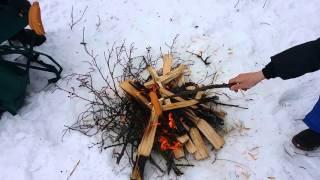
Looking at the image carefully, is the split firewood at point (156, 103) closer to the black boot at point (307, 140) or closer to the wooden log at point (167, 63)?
the wooden log at point (167, 63)

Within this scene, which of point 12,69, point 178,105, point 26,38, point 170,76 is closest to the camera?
point 178,105

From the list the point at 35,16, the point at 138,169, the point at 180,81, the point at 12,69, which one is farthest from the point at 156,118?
the point at 12,69

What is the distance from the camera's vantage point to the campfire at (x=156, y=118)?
122 inches

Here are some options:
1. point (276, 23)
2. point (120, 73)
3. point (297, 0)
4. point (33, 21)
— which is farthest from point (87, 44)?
point (297, 0)

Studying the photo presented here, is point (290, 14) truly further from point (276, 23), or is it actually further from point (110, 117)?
point (110, 117)

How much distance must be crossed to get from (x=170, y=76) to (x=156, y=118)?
551 mm

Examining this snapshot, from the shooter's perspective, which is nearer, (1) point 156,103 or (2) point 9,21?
(1) point 156,103

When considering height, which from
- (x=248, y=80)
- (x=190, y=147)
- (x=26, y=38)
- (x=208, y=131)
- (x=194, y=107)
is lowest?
(x=190, y=147)

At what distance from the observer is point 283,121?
323cm

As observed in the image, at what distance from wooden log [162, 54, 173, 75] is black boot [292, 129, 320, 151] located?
4.46 feet

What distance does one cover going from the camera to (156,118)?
10.3 feet

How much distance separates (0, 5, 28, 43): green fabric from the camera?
334 cm

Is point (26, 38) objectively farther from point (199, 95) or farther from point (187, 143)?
point (187, 143)

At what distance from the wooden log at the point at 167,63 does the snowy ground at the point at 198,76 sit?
23cm
